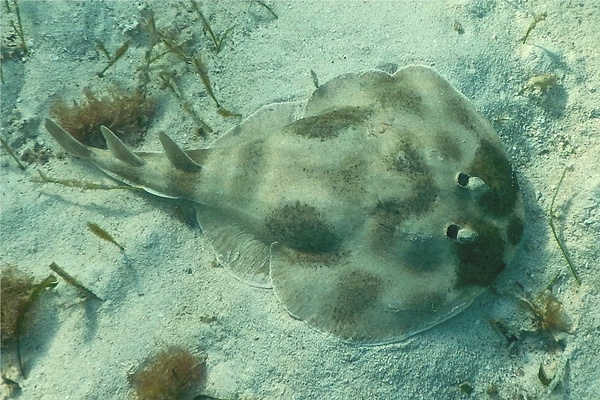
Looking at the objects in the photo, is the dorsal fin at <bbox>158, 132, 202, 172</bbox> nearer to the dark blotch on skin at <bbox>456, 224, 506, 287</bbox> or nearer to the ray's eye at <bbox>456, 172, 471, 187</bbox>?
the ray's eye at <bbox>456, 172, 471, 187</bbox>

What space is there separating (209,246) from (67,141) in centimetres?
166

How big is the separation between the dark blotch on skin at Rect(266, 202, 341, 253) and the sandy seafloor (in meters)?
0.57

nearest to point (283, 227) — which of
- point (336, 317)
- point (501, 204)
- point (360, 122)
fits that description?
point (336, 317)

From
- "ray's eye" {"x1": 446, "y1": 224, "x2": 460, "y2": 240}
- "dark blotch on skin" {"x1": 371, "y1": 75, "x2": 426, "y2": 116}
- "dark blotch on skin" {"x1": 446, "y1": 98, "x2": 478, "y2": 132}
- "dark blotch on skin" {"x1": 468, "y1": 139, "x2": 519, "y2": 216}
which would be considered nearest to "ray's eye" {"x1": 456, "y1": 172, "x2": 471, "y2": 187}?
"dark blotch on skin" {"x1": 468, "y1": 139, "x2": 519, "y2": 216}

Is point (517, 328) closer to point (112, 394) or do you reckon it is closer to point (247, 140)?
point (247, 140)

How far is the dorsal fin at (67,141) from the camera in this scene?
4.27m

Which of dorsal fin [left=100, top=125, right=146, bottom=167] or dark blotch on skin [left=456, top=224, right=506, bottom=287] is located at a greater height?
dorsal fin [left=100, top=125, right=146, bottom=167]

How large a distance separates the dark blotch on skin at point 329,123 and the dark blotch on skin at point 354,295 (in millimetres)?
1189

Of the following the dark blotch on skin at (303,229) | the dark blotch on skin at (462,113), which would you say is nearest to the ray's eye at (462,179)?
the dark blotch on skin at (462,113)

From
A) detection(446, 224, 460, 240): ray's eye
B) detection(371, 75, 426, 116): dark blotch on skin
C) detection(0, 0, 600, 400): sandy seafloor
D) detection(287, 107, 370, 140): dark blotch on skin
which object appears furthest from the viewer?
detection(371, 75, 426, 116): dark blotch on skin

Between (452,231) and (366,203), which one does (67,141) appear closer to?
(366,203)

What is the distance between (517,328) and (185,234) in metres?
3.04

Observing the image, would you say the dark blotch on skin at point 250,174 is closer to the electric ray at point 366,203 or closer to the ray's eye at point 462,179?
the electric ray at point 366,203

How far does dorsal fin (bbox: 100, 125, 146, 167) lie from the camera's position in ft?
13.7
